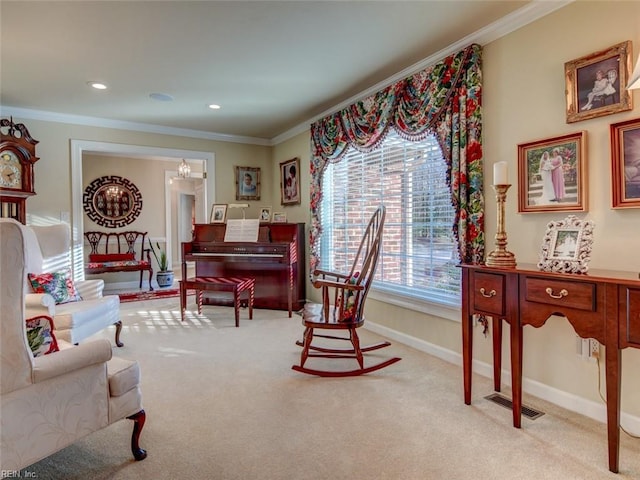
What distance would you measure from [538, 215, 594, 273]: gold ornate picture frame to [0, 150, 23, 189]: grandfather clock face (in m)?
4.96

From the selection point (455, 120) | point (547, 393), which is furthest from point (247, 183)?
point (547, 393)

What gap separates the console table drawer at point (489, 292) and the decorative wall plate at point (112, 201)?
21.7 feet

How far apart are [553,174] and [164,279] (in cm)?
620

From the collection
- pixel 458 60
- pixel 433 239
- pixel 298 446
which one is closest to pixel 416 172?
pixel 433 239

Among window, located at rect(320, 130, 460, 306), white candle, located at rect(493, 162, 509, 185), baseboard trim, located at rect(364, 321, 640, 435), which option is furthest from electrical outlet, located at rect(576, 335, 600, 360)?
white candle, located at rect(493, 162, 509, 185)

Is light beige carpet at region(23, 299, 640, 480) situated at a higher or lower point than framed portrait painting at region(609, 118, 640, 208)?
lower

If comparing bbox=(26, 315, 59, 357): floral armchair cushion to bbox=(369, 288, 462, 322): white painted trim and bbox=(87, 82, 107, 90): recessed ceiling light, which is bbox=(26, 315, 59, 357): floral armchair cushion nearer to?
bbox=(369, 288, 462, 322): white painted trim

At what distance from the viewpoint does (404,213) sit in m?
3.26

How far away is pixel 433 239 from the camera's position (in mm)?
2980

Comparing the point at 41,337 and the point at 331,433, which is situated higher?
the point at 41,337

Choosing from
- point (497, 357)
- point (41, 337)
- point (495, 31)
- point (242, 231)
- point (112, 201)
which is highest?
point (495, 31)

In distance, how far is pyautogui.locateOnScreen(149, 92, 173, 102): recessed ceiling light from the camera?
3.68m

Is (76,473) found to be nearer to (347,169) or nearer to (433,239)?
(433,239)

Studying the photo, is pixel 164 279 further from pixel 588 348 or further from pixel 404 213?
pixel 588 348
